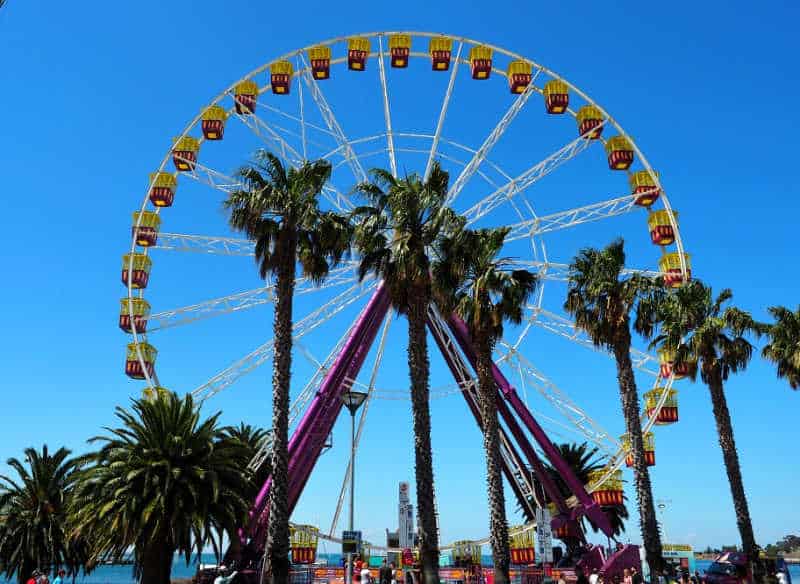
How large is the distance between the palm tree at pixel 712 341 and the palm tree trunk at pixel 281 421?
13198mm

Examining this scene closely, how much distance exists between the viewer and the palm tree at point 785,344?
30.0m

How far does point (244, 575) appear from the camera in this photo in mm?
26109

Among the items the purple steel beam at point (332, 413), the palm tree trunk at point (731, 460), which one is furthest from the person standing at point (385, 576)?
the palm tree trunk at point (731, 460)

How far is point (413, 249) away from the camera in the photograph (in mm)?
23141

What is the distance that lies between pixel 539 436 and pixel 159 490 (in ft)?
52.8

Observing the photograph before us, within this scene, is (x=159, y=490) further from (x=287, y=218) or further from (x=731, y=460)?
(x=731, y=460)

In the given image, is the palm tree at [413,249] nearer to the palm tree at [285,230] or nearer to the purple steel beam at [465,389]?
the palm tree at [285,230]

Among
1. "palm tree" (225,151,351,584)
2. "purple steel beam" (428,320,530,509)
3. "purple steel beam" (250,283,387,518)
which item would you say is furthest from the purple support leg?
"palm tree" (225,151,351,584)

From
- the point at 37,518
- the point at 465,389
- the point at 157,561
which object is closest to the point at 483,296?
the point at 465,389

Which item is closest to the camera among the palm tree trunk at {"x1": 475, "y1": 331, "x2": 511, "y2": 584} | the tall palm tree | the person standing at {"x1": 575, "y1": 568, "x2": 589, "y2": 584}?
the palm tree trunk at {"x1": 475, "y1": 331, "x2": 511, "y2": 584}

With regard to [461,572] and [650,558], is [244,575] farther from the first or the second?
[650,558]

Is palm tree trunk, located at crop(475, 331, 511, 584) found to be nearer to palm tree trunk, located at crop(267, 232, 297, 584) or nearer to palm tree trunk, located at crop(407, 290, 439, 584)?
palm tree trunk, located at crop(407, 290, 439, 584)

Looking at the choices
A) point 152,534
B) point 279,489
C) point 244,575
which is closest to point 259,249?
point 279,489

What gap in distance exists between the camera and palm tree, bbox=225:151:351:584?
22.7 meters
